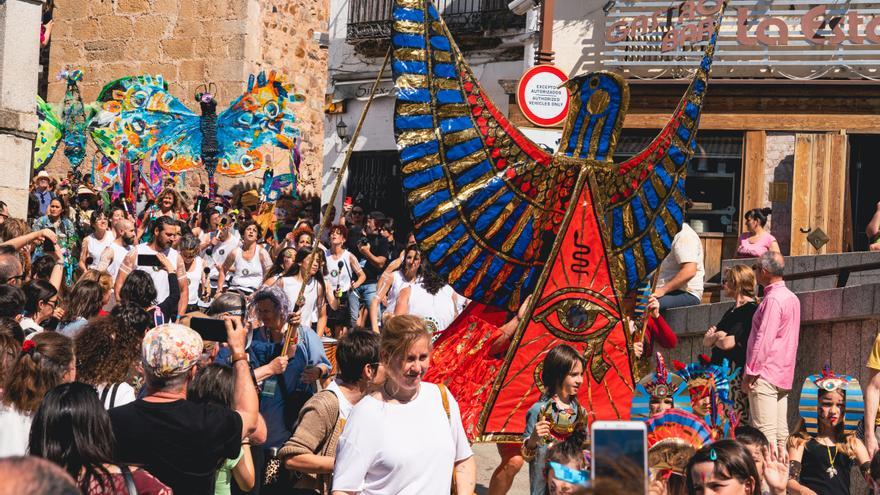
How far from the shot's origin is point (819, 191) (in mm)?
13820

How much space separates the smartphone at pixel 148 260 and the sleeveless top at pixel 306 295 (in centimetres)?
100

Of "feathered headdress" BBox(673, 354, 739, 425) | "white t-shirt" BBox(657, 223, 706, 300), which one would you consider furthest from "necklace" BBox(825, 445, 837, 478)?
"white t-shirt" BBox(657, 223, 706, 300)

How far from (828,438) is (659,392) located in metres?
0.78

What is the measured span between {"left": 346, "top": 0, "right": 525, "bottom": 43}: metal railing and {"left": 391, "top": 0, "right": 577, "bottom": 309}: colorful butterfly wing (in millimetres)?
10229

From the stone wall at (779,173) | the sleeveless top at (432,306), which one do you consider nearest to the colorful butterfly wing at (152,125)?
the stone wall at (779,173)

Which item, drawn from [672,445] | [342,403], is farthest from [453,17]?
[672,445]

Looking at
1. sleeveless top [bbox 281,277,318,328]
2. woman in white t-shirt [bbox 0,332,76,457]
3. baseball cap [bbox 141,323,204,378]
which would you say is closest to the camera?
baseball cap [bbox 141,323,204,378]

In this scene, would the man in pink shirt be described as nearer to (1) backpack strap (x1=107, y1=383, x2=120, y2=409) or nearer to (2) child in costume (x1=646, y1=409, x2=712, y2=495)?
(2) child in costume (x1=646, y1=409, x2=712, y2=495)

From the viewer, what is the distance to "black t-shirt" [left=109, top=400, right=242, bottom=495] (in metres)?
4.16

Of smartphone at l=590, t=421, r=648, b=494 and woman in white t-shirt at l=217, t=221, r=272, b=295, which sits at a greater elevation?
woman in white t-shirt at l=217, t=221, r=272, b=295

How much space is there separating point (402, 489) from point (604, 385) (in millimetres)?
2488

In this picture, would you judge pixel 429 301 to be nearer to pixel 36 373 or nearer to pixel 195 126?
pixel 36 373

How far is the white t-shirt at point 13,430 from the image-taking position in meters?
4.40

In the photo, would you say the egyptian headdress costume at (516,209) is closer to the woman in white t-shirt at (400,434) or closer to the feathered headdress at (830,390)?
the feathered headdress at (830,390)
